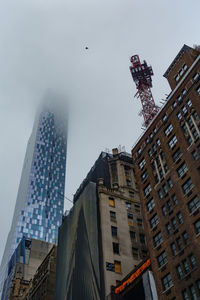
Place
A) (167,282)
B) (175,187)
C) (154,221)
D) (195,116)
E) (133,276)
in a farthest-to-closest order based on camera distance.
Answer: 1. (133,276)
2. (154,221)
3. (195,116)
4. (175,187)
5. (167,282)

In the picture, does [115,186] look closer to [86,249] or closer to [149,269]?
[86,249]

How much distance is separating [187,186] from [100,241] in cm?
2937

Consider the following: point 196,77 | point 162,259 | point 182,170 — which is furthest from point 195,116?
point 162,259

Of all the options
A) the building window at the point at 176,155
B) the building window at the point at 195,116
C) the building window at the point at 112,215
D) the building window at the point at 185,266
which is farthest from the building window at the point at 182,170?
the building window at the point at 112,215

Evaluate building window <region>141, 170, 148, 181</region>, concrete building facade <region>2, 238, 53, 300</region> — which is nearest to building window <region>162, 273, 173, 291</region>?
building window <region>141, 170, 148, 181</region>

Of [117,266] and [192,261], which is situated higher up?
[117,266]

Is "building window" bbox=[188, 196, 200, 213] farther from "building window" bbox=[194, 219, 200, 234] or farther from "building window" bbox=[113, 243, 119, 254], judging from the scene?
"building window" bbox=[113, 243, 119, 254]

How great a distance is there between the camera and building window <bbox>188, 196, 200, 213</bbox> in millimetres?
51737

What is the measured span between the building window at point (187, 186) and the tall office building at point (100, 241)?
26.4m

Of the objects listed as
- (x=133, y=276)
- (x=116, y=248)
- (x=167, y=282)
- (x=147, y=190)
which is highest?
(x=147, y=190)

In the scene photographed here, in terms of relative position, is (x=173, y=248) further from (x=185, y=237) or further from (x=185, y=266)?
(x=185, y=266)

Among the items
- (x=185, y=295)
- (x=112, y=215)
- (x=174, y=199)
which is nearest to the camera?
(x=185, y=295)

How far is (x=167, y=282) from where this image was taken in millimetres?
51875

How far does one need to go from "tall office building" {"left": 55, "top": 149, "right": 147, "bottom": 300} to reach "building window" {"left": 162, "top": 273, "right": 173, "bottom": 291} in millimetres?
18183
